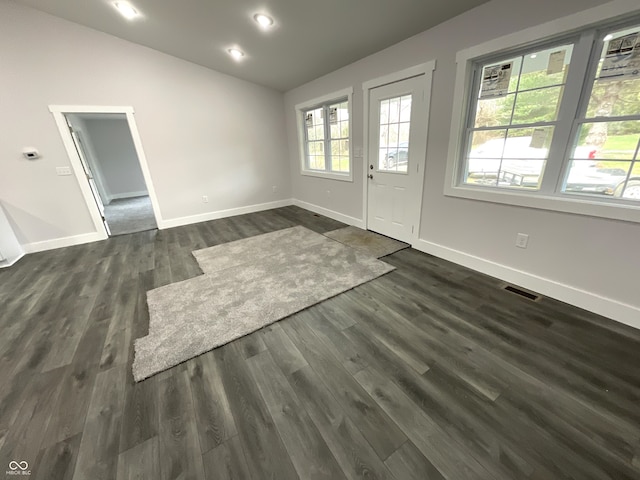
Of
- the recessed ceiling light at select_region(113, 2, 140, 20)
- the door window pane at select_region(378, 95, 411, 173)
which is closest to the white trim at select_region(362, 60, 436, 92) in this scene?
the door window pane at select_region(378, 95, 411, 173)

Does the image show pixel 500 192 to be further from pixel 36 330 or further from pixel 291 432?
pixel 36 330

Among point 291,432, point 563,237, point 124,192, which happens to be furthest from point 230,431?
point 124,192

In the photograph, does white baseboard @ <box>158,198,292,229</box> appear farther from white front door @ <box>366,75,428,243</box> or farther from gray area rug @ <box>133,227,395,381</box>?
white front door @ <box>366,75,428,243</box>

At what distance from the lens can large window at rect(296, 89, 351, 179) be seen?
427 cm

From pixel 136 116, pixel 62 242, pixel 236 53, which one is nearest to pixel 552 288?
pixel 236 53

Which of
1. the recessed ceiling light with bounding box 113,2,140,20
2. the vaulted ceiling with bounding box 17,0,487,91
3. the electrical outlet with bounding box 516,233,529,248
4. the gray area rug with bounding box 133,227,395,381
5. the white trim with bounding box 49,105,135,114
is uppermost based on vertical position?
the recessed ceiling light with bounding box 113,2,140,20

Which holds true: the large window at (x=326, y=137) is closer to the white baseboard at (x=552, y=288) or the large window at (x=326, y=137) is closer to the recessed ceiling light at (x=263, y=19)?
the recessed ceiling light at (x=263, y=19)

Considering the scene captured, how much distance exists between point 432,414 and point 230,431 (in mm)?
1085

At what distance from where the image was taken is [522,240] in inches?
93.4

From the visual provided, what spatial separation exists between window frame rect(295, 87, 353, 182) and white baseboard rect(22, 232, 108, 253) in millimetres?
3950

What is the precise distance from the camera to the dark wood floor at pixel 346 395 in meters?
1.16

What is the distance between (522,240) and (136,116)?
5.72 metres

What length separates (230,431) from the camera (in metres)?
1.31

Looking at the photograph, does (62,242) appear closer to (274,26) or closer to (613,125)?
(274,26)
